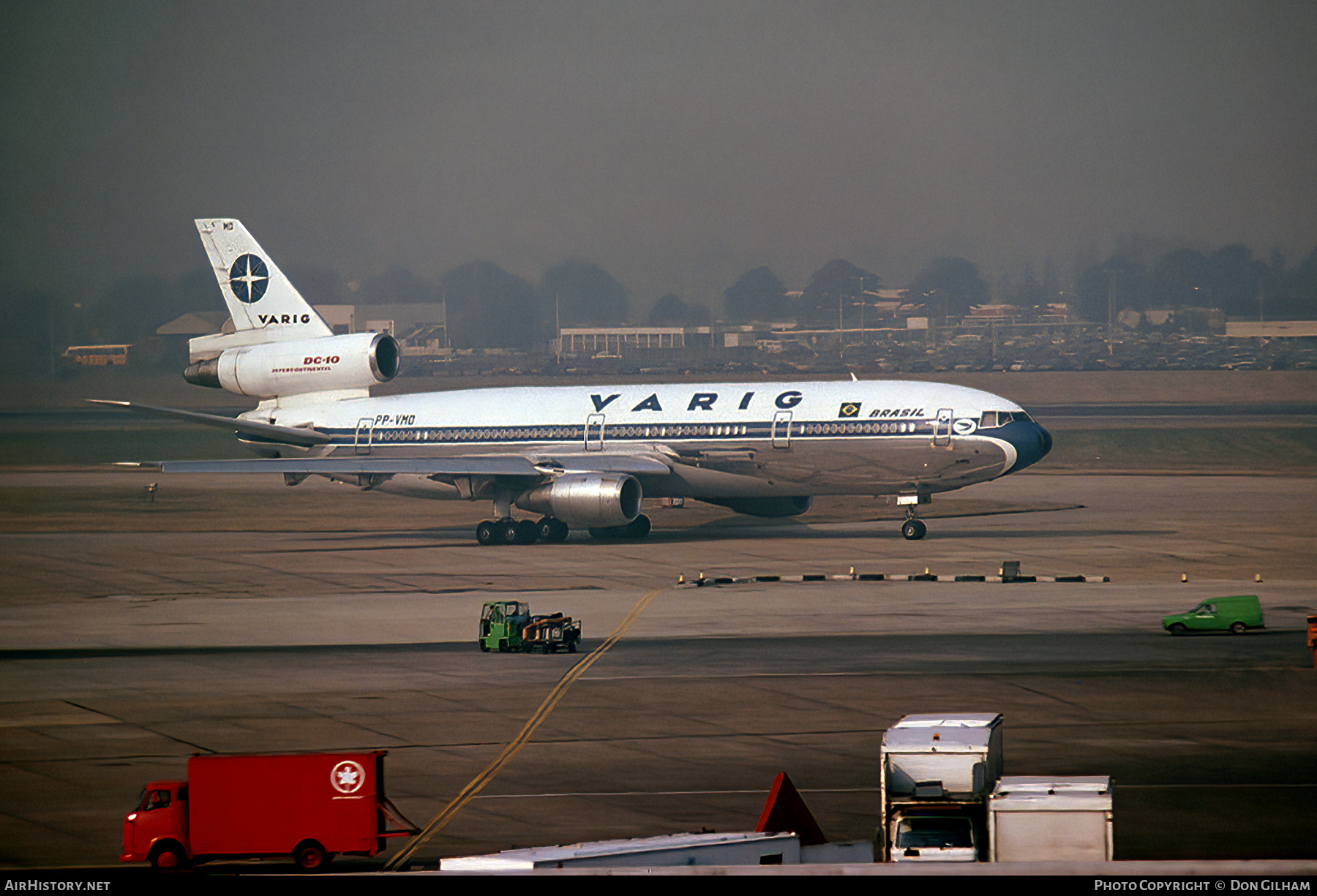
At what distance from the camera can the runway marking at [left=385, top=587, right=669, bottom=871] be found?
17625mm

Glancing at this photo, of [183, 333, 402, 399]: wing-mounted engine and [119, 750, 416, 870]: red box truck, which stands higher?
[183, 333, 402, 399]: wing-mounted engine

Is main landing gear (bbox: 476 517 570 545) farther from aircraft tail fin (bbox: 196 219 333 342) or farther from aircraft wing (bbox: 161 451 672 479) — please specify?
aircraft tail fin (bbox: 196 219 333 342)

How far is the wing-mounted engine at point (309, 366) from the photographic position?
57.2m

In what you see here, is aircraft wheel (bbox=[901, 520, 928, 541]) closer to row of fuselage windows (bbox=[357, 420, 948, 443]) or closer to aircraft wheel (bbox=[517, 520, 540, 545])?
row of fuselage windows (bbox=[357, 420, 948, 443])

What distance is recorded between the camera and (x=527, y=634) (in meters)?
30.5

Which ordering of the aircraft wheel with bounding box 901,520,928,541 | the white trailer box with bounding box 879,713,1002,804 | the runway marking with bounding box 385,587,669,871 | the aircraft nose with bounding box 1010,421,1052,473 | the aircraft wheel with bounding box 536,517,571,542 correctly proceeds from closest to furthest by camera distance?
1. the white trailer box with bounding box 879,713,1002,804
2. the runway marking with bounding box 385,587,669,871
3. the aircraft nose with bounding box 1010,421,1052,473
4. the aircraft wheel with bounding box 901,520,928,541
5. the aircraft wheel with bounding box 536,517,571,542

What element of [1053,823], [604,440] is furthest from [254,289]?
[1053,823]

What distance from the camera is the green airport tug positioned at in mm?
30562

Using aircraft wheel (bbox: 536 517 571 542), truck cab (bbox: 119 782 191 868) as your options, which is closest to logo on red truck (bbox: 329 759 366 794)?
truck cab (bbox: 119 782 191 868)

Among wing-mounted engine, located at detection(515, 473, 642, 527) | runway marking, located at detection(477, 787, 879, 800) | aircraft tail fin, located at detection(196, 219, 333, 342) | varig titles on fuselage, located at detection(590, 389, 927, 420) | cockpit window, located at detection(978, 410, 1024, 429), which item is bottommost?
runway marking, located at detection(477, 787, 879, 800)

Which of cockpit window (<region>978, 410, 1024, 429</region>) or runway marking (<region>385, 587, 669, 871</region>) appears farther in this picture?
cockpit window (<region>978, 410, 1024, 429</region>)

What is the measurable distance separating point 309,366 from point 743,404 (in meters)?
18.5

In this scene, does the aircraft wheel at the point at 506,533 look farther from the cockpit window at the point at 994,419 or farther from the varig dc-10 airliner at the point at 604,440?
the cockpit window at the point at 994,419

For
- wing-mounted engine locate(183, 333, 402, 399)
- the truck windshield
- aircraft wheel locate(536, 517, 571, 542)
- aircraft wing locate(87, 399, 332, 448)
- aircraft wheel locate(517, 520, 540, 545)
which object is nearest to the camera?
the truck windshield
